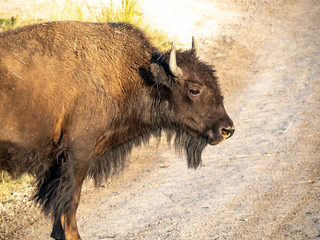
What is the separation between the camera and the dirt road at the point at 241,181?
5141 millimetres

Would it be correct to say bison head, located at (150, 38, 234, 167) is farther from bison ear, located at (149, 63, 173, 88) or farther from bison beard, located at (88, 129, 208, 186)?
bison beard, located at (88, 129, 208, 186)

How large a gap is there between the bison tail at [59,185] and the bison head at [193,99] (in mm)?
1351

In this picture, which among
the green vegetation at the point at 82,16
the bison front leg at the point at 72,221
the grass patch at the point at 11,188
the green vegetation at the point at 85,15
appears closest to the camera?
the bison front leg at the point at 72,221

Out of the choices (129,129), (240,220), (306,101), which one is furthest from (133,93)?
(306,101)

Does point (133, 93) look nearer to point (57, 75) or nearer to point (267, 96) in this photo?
point (57, 75)

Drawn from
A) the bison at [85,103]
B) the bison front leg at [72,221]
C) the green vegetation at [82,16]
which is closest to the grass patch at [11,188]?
the bison at [85,103]

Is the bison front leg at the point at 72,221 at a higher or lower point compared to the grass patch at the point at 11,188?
higher

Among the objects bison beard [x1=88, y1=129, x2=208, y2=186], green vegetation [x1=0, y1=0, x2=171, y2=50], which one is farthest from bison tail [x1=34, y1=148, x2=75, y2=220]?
green vegetation [x1=0, y1=0, x2=171, y2=50]

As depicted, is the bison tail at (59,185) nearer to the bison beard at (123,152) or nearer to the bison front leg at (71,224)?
the bison front leg at (71,224)

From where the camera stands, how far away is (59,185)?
15.8 feet

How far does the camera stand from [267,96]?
9.51m

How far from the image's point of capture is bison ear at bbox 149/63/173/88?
5.22m

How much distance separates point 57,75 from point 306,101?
570cm

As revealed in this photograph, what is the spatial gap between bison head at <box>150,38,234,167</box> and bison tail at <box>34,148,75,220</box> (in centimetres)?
135
